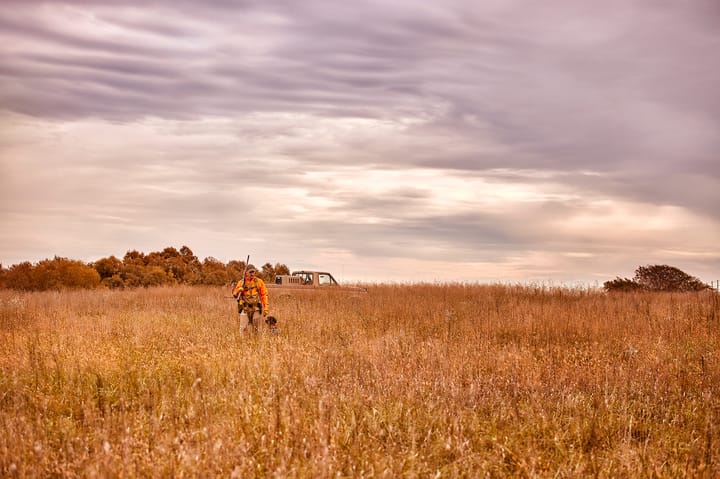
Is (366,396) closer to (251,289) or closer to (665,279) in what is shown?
(251,289)

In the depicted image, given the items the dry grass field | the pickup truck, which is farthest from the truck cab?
the dry grass field

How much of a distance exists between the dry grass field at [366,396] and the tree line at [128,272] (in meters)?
15.9

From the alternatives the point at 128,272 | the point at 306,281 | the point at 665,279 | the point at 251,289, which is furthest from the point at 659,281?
the point at 128,272

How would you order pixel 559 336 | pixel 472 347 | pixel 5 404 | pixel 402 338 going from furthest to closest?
pixel 559 336 < pixel 402 338 < pixel 472 347 < pixel 5 404

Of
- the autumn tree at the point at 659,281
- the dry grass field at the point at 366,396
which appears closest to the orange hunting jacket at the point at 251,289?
the dry grass field at the point at 366,396

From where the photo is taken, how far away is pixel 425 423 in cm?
660

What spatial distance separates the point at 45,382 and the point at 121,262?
34876mm

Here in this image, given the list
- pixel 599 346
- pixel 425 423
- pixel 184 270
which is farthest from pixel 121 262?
pixel 425 423

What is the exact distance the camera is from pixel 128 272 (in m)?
39.7

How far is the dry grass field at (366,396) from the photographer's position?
5422mm

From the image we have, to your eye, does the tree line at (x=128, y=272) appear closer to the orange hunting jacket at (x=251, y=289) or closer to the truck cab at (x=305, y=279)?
the truck cab at (x=305, y=279)

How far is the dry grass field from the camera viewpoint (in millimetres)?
5422

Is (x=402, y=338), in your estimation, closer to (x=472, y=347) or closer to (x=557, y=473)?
(x=472, y=347)

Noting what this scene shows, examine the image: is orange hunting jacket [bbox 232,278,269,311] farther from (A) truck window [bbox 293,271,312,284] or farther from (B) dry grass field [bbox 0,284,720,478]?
(A) truck window [bbox 293,271,312,284]
